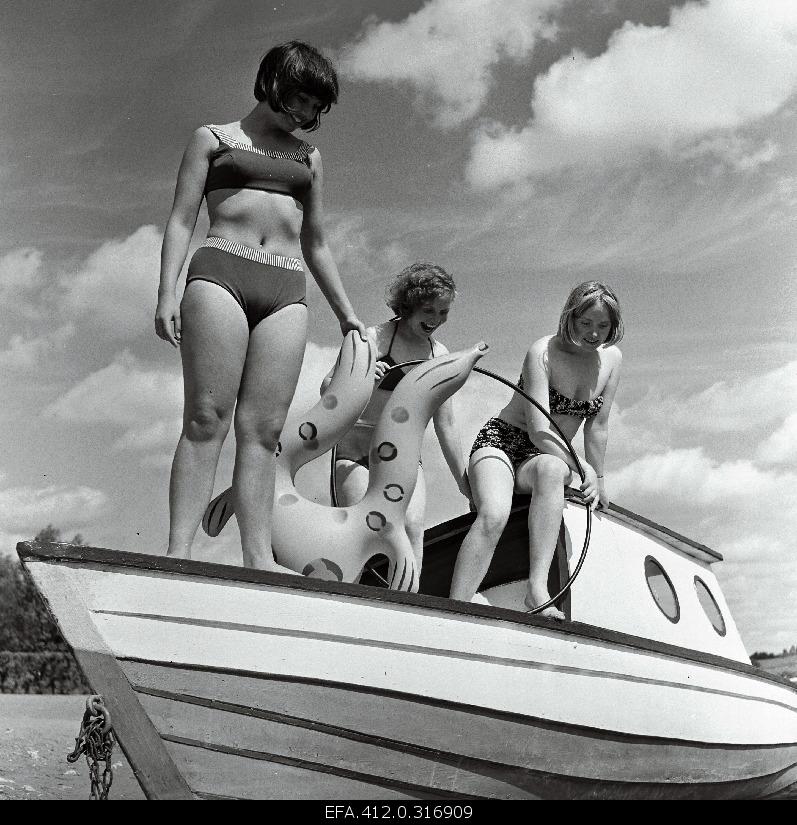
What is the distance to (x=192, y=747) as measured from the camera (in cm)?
310

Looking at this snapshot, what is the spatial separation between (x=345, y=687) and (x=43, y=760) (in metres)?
9.55

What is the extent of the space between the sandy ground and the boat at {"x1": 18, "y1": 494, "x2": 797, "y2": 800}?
4520 millimetres

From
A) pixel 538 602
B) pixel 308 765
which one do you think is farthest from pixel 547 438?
pixel 308 765

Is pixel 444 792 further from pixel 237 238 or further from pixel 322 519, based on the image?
pixel 237 238

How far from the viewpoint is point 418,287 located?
4.70 m

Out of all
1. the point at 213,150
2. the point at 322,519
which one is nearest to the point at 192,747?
the point at 322,519

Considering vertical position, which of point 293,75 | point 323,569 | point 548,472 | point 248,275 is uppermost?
point 293,75

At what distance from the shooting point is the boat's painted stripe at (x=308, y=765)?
3102 mm

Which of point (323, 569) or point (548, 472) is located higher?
point (548, 472)

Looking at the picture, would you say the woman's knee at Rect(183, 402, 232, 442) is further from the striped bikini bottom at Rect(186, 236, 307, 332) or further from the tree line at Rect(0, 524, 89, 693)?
the tree line at Rect(0, 524, 89, 693)

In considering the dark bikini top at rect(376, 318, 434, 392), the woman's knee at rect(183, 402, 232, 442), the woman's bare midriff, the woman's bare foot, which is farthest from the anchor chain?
the dark bikini top at rect(376, 318, 434, 392)

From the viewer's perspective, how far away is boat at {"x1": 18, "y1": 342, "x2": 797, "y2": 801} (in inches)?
121

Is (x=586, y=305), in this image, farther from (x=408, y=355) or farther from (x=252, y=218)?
(x=252, y=218)

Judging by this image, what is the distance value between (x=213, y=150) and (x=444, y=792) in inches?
92.9
